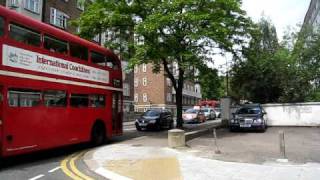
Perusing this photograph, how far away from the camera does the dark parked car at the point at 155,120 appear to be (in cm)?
3106

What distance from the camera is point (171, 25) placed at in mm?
23234

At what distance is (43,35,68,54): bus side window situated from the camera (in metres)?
14.9

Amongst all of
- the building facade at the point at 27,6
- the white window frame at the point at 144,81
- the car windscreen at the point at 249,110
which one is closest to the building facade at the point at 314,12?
the white window frame at the point at 144,81

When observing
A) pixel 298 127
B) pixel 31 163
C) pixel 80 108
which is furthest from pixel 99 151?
pixel 298 127

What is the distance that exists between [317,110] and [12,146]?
955 inches

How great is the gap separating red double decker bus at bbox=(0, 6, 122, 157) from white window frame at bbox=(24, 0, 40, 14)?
18.6 metres

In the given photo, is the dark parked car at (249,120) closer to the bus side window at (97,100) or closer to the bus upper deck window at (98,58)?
the bus side window at (97,100)

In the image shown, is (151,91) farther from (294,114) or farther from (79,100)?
(79,100)

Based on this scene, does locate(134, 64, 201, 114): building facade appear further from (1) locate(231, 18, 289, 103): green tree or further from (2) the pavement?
(2) the pavement

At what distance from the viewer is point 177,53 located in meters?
23.4

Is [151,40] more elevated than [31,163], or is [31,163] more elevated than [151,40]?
[151,40]

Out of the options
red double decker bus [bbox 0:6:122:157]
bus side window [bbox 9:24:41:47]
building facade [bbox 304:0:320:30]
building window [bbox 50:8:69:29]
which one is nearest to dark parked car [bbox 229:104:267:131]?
red double decker bus [bbox 0:6:122:157]

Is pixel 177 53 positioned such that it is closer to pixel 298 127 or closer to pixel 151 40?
pixel 151 40

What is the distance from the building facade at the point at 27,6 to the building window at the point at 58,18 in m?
2.14
